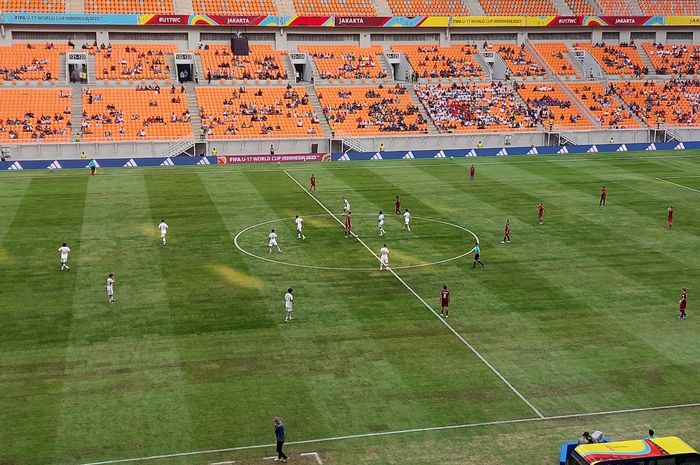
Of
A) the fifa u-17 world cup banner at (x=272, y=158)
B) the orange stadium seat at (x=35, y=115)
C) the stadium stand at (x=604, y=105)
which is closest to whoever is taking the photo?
the fifa u-17 world cup banner at (x=272, y=158)

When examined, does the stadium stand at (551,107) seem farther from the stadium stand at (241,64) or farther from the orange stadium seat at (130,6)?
the orange stadium seat at (130,6)

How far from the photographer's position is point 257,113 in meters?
82.4

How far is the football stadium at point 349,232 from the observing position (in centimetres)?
2505

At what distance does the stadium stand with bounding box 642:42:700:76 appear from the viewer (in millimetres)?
99500

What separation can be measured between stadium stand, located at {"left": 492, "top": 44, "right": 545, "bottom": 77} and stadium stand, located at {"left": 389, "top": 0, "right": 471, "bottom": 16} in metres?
5.92

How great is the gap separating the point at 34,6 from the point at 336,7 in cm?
3196

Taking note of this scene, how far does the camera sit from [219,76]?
3445 inches

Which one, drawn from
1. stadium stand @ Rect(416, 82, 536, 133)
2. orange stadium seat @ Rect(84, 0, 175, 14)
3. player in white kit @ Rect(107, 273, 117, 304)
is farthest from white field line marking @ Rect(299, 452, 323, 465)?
orange stadium seat @ Rect(84, 0, 175, 14)

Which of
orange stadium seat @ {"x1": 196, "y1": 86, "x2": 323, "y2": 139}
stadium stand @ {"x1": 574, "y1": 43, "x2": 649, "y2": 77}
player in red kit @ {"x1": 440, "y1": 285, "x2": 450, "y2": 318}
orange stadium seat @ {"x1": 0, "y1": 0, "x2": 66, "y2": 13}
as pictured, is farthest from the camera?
stadium stand @ {"x1": 574, "y1": 43, "x2": 649, "y2": 77}

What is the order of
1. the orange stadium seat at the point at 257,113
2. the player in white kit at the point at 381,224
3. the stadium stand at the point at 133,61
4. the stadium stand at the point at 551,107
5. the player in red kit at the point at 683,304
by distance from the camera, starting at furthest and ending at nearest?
the stadium stand at the point at 551,107, the stadium stand at the point at 133,61, the orange stadium seat at the point at 257,113, the player in white kit at the point at 381,224, the player in red kit at the point at 683,304

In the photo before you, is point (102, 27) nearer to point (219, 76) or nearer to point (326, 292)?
point (219, 76)

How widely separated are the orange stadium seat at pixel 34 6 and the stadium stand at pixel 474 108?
124 feet

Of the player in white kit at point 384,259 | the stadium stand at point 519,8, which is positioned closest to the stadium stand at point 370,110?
the stadium stand at point 519,8

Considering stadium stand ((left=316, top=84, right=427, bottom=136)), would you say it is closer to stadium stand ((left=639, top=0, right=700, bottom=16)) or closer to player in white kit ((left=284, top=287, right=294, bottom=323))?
stadium stand ((left=639, top=0, right=700, bottom=16))
